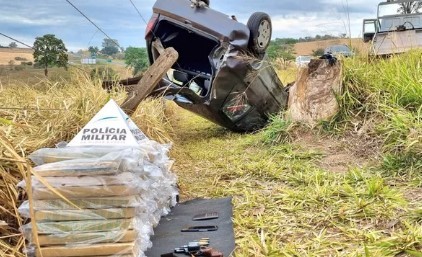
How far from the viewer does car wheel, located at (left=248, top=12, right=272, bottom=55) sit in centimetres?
570

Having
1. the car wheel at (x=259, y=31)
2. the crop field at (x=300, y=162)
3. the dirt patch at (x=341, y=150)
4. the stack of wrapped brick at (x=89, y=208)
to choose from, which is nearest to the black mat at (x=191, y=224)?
the crop field at (x=300, y=162)

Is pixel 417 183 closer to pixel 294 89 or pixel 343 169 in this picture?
pixel 343 169

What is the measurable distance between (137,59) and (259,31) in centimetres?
171

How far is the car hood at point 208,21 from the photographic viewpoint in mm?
5535

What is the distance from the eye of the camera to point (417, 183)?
3406mm

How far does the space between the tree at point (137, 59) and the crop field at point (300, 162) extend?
1.71ft

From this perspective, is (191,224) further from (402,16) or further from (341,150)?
(402,16)

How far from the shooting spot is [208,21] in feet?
18.4

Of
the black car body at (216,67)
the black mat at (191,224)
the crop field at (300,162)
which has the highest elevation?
the black car body at (216,67)

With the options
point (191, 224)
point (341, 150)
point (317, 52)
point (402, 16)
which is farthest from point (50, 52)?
point (402, 16)

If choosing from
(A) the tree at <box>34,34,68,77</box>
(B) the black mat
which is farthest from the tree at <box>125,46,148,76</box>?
(B) the black mat

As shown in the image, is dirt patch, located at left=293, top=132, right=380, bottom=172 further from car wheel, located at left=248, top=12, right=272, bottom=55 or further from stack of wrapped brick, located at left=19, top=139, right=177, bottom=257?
stack of wrapped brick, located at left=19, top=139, right=177, bottom=257

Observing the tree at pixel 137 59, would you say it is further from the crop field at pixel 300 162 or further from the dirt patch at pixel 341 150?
the dirt patch at pixel 341 150

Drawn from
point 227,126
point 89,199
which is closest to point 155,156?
point 89,199
